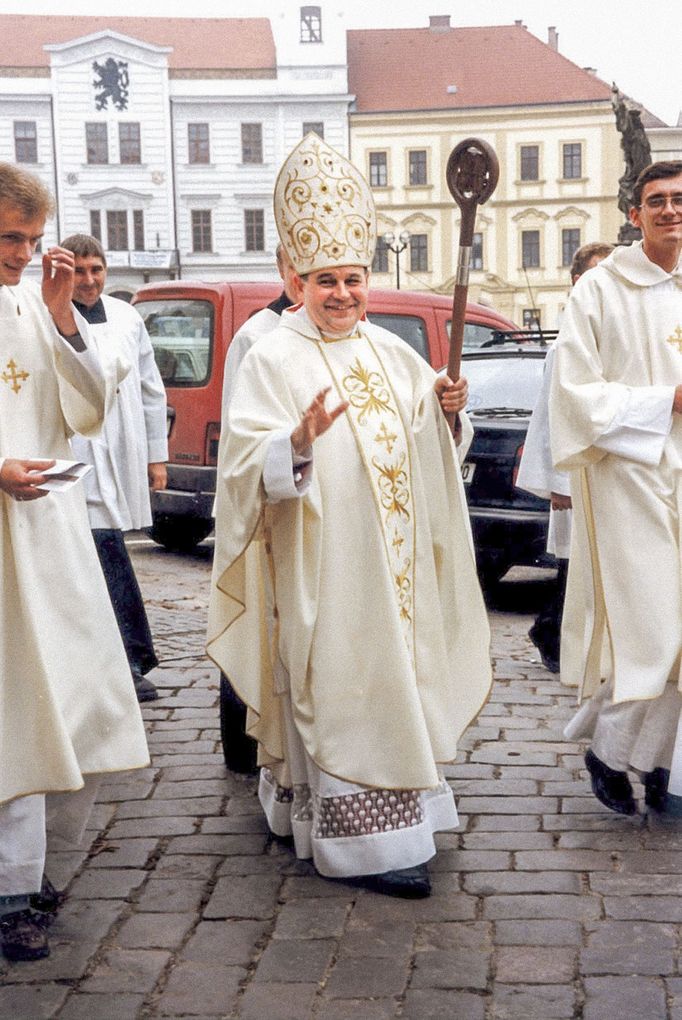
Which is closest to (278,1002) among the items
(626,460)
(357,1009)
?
(357,1009)

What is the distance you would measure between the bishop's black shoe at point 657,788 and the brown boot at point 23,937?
6.56ft

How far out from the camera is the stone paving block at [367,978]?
132 inches

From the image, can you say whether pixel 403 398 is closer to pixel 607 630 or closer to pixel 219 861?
pixel 607 630

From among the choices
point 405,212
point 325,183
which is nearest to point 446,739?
point 325,183

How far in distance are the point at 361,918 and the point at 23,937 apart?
0.86 metres

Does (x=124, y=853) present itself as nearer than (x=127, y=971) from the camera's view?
No

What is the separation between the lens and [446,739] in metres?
4.23

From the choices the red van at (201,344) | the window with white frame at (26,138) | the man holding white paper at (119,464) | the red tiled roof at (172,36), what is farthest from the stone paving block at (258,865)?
the red tiled roof at (172,36)

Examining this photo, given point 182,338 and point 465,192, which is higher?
point 465,192

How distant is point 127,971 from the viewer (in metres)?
3.51

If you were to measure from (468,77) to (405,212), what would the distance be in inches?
233

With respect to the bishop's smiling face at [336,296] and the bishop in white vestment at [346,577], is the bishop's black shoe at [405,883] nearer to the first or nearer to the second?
the bishop in white vestment at [346,577]

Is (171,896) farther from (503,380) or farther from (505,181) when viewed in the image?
(505,181)

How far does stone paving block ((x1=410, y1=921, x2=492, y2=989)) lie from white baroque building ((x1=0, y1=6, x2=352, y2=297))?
5105cm
